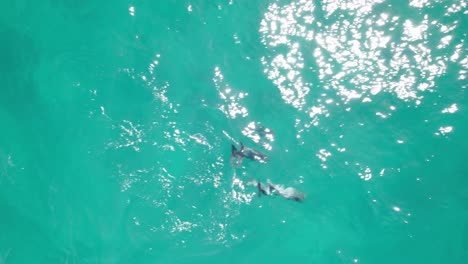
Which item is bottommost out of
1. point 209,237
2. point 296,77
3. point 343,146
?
point 209,237

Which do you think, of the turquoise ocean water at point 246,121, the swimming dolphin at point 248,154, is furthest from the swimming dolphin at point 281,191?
the swimming dolphin at point 248,154

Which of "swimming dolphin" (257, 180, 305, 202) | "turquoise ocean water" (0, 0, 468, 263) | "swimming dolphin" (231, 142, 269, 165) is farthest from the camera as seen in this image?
"swimming dolphin" (257, 180, 305, 202)

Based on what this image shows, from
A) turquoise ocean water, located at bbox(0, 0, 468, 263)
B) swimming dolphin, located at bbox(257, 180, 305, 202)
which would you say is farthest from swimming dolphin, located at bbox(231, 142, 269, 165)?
swimming dolphin, located at bbox(257, 180, 305, 202)

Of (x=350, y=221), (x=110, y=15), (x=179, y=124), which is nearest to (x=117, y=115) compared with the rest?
(x=179, y=124)

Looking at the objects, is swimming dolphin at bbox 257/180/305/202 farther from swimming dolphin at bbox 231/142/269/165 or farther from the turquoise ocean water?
swimming dolphin at bbox 231/142/269/165

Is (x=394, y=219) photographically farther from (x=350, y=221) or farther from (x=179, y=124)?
(x=179, y=124)

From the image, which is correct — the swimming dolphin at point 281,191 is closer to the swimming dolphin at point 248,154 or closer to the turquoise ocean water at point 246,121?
the turquoise ocean water at point 246,121
